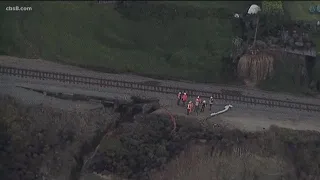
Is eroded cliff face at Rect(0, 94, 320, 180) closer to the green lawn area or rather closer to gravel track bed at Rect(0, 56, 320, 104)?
gravel track bed at Rect(0, 56, 320, 104)

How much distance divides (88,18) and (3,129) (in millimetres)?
13821

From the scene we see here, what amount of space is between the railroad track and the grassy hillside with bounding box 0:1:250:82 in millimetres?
1625

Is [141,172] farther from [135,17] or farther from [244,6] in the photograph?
[244,6]

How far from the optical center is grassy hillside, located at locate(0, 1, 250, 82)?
1821 inches

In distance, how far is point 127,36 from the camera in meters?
48.3

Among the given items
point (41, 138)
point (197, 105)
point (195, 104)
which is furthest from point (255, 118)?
point (41, 138)

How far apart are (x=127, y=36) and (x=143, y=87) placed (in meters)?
5.96

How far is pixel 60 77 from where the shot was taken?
44.7 metres

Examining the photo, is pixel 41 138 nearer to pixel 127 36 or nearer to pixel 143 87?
pixel 143 87

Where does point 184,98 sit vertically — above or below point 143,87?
below

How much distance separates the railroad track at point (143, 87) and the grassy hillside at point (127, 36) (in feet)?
5.33

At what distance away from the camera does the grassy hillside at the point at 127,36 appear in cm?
4625

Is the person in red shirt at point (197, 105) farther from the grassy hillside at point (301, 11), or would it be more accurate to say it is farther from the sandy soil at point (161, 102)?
the grassy hillside at point (301, 11)

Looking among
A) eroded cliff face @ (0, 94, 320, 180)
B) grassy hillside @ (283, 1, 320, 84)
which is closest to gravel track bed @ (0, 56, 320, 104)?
eroded cliff face @ (0, 94, 320, 180)
